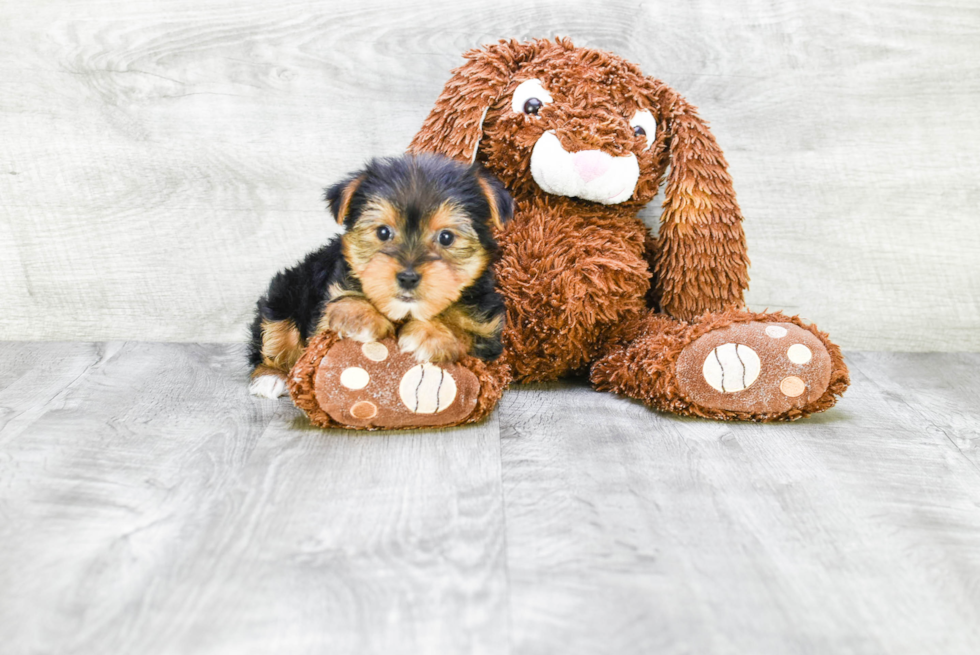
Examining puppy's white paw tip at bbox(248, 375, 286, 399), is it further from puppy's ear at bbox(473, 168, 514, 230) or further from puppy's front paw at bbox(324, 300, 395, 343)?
puppy's ear at bbox(473, 168, 514, 230)

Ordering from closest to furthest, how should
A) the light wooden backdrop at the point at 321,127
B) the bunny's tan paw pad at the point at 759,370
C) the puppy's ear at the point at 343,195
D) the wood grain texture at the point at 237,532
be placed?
the wood grain texture at the point at 237,532, the puppy's ear at the point at 343,195, the bunny's tan paw pad at the point at 759,370, the light wooden backdrop at the point at 321,127

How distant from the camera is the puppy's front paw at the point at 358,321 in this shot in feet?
5.75

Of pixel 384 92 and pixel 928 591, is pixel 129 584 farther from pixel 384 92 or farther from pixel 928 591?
pixel 384 92

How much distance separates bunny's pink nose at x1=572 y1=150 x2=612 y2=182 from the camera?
1989 mm

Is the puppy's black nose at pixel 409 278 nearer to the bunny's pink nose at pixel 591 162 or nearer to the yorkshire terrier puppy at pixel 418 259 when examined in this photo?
the yorkshire terrier puppy at pixel 418 259

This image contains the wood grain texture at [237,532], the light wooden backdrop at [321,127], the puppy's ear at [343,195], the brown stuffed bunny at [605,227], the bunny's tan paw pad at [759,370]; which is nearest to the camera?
the wood grain texture at [237,532]

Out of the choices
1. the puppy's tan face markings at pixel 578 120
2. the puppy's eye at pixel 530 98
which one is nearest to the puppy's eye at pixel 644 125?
the puppy's tan face markings at pixel 578 120

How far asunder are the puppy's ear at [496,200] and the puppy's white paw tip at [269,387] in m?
0.74

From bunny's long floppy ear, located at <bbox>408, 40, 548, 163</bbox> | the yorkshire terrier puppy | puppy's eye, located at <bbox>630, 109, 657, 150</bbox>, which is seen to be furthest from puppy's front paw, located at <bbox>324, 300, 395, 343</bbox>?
puppy's eye, located at <bbox>630, 109, 657, 150</bbox>

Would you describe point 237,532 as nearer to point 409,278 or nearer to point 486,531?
point 486,531

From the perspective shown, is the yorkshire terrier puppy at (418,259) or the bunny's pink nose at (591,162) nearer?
the yorkshire terrier puppy at (418,259)

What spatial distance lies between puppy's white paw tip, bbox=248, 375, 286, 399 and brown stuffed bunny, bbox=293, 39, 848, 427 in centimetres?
57

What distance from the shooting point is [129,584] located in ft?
3.92

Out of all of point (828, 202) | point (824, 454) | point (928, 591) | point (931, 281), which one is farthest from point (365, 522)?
point (931, 281)
